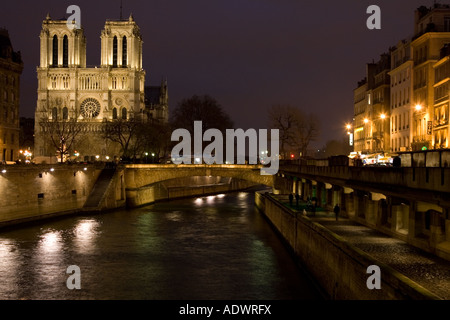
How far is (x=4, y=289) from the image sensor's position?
25.3 m

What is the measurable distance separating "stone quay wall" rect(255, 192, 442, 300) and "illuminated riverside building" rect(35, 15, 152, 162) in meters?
97.2

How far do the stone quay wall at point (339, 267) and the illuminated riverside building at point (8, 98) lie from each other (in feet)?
146

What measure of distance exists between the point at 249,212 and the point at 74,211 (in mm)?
16983

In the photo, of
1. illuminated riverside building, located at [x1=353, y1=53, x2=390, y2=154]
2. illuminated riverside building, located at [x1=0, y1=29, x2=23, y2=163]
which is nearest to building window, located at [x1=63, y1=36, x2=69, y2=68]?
illuminated riverside building, located at [x1=0, y1=29, x2=23, y2=163]

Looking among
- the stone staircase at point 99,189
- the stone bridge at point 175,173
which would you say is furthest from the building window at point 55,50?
the stone staircase at point 99,189

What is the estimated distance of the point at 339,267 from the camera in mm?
20266

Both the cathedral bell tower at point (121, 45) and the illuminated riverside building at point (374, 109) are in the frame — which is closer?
the illuminated riverside building at point (374, 109)

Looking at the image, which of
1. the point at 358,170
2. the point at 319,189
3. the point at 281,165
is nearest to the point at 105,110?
the point at 281,165

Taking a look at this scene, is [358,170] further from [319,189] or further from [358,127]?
[358,127]

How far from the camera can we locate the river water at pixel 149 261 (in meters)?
25.1

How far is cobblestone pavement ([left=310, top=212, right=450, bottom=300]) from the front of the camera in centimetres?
1651

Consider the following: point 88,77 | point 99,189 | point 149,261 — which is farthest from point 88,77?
point 149,261

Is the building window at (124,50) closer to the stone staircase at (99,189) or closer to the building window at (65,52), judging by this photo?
the building window at (65,52)
